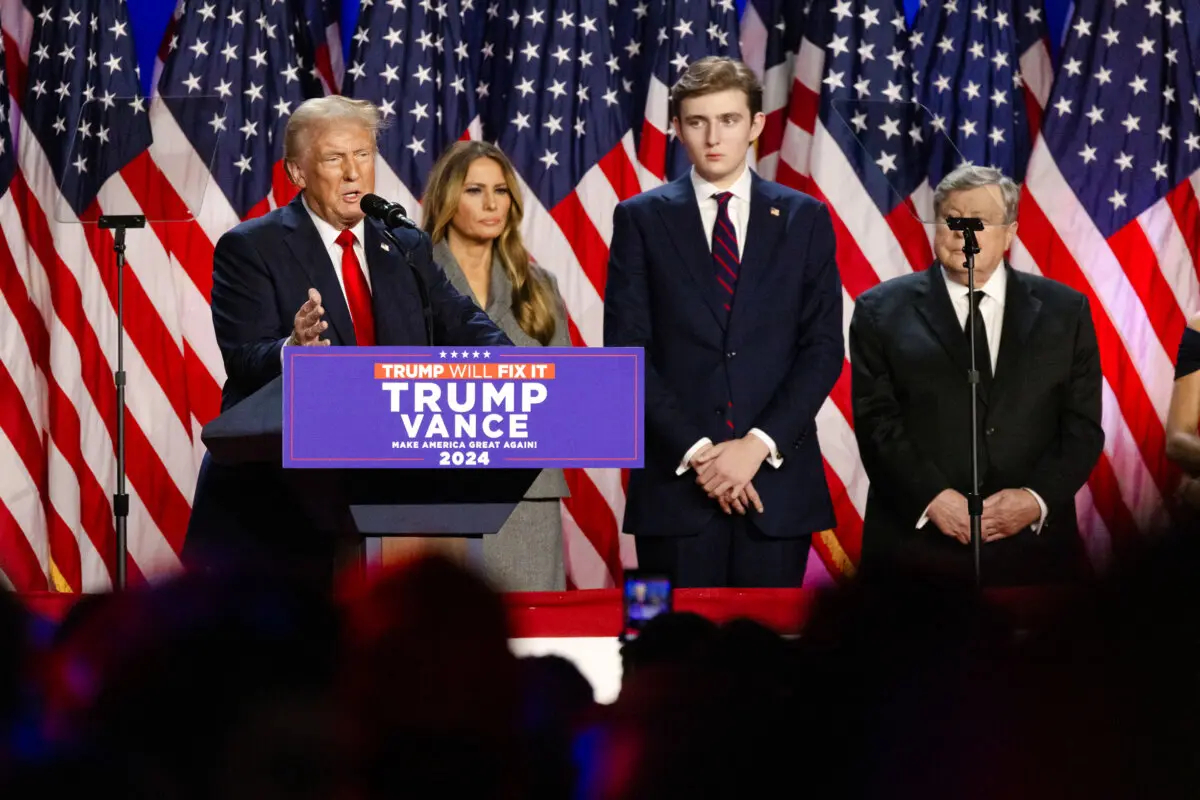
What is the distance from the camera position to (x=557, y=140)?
214 inches

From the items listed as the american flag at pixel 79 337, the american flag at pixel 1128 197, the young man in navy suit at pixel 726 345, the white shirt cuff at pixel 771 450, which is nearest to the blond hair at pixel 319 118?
the young man in navy suit at pixel 726 345

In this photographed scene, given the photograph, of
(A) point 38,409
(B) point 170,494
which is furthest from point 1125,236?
(A) point 38,409

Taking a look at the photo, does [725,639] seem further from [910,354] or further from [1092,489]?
[1092,489]

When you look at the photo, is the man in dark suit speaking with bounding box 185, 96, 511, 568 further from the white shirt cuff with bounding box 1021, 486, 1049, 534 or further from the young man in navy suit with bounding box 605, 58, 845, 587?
the white shirt cuff with bounding box 1021, 486, 1049, 534

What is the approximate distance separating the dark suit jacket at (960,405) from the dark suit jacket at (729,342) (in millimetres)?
231

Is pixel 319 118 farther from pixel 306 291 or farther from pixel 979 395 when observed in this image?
pixel 979 395

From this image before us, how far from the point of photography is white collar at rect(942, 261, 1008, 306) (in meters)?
4.23

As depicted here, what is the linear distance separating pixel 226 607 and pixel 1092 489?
15.9ft

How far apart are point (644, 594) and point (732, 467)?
139cm

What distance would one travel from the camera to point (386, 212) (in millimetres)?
2953

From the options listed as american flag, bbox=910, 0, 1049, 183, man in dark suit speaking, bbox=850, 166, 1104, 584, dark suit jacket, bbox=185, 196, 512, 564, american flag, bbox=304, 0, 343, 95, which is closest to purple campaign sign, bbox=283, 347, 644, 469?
dark suit jacket, bbox=185, 196, 512, 564

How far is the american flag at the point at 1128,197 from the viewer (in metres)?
5.39

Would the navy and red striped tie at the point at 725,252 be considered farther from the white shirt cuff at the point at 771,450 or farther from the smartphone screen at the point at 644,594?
the smartphone screen at the point at 644,594

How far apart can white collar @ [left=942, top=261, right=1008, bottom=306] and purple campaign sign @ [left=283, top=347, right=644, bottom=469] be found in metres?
1.94
